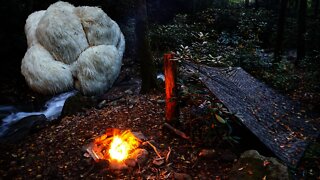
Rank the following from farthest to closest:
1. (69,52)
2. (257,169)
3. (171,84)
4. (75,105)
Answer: (69,52), (75,105), (171,84), (257,169)

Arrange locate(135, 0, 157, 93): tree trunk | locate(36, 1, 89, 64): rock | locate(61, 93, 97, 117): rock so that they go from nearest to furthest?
locate(135, 0, 157, 93): tree trunk < locate(61, 93, 97, 117): rock < locate(36, 1, 89, 64): rock

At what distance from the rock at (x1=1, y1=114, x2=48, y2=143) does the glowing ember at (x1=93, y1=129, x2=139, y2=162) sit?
263 centimetres

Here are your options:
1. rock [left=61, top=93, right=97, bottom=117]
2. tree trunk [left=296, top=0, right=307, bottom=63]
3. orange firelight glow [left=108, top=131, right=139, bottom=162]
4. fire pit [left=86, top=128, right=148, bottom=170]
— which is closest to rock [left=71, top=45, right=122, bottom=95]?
rock [left=61, top=93, right=97, bottom=117]

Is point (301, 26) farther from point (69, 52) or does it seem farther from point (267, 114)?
point (69, 52)

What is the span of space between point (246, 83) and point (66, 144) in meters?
5.03

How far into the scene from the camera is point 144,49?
802 cm

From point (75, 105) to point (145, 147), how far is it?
3730 mm

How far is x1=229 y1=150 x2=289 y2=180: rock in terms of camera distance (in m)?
3.92

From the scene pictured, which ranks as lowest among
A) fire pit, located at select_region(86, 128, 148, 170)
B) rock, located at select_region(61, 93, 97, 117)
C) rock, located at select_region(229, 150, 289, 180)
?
rock, located at select_region(61, 93, 97, 117)

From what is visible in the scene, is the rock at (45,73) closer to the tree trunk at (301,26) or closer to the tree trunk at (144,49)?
the tree trunk at (144,49)

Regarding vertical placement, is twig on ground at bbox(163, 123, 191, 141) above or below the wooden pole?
below

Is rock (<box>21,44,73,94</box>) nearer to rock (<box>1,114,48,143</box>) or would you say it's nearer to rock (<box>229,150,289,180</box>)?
rock (<box>1,114,48,143</box>)

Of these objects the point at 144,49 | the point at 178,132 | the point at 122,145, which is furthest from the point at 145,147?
the point at 144,49

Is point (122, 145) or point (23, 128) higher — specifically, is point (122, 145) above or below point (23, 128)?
above
